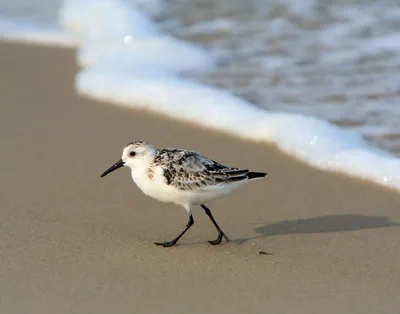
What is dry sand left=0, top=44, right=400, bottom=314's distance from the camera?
13.4 feet

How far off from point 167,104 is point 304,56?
1991 mm

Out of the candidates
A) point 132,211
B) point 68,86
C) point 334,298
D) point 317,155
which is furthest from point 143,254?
point 68,86

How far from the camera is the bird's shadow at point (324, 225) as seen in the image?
17.0ft

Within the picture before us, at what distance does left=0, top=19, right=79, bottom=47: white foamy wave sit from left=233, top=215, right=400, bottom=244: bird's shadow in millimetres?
4565

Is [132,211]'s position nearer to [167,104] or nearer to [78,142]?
[78,142]

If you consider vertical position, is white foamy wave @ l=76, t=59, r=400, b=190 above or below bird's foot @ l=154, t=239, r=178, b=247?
above

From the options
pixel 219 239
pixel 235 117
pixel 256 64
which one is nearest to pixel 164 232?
pixel 219 239

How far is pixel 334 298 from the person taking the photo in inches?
162

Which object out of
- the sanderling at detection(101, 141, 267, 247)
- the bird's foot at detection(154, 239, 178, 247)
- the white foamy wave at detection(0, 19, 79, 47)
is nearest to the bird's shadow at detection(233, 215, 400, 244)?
the sanderling at detection(101, 141, 267, 247)

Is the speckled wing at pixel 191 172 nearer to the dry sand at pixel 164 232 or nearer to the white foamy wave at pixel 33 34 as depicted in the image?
the dry sand at pixel 164 232

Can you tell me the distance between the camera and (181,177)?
484 cm

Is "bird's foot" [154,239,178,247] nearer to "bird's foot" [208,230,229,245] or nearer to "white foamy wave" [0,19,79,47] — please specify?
"bird's foot" [208,230,229,245]

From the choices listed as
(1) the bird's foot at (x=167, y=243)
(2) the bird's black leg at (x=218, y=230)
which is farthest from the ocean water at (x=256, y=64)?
(1) the bird's foot at (x=167, y=243)

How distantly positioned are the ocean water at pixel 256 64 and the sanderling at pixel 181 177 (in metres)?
1.46
